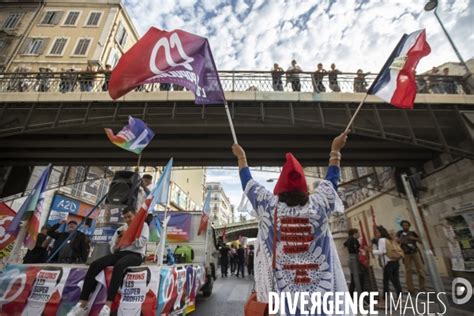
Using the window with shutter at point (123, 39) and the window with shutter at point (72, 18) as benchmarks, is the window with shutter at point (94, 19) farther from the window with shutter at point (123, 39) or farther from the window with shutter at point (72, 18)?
the window with shutter at point (123, 39)

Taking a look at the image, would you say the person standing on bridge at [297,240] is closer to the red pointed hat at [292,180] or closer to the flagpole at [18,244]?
the red pointed hat at [292,180]

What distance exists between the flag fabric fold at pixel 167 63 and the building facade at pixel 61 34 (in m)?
20.5

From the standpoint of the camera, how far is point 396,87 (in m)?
3.80

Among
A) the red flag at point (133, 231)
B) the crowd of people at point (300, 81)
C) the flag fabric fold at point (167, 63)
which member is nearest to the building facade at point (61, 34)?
the crowd of people at point (300, 81)

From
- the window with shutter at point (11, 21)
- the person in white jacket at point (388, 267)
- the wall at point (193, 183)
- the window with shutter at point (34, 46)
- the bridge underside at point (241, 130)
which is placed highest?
the window with shutter at point (11, 21)

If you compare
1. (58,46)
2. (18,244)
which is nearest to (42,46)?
(58,46)

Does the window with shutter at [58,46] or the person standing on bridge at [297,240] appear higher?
the window with shutter at [58,46]

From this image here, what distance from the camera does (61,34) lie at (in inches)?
941

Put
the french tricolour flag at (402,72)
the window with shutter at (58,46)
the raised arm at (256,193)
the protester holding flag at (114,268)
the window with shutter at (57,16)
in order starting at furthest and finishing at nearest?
1. the window with shutter at (57,16)
2. the window with shutter at (58,46)
3. the french tricolour flag at (402,72)
4. the protester holding flag at (114,268)
5. the raised arm at (256,193)

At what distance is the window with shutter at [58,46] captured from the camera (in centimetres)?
2272

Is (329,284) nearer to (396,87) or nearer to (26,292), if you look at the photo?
(396,87)

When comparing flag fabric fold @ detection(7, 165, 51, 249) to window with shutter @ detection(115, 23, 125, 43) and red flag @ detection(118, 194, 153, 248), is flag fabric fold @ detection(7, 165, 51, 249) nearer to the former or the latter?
red flag @ detection(118, 194, 153, 248)

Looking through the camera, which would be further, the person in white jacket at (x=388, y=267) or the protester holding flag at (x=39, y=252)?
the person in white jacket at (x=388, y=267)

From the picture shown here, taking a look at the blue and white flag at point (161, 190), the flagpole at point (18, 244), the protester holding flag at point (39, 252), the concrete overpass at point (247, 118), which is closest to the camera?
the flagpole at point (18, 244)
